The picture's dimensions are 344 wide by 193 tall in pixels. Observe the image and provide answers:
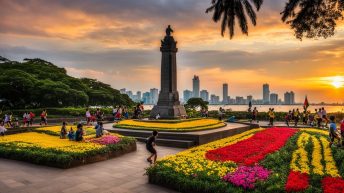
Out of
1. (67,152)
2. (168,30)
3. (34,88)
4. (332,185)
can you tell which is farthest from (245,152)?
(34,88)

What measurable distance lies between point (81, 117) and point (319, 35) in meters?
30.9

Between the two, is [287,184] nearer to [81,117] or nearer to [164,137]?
[164,137]

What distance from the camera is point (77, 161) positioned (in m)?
12.5

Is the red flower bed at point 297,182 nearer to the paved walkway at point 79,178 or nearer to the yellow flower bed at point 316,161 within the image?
the yellow flower bed at point 316,161

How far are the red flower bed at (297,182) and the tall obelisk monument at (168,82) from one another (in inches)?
717

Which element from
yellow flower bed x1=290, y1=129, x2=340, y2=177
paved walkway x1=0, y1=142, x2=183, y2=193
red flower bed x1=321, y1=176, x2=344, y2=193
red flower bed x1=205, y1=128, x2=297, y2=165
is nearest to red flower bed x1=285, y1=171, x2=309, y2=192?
red flower bed x1=321, y1=176, x2=344, y2=193

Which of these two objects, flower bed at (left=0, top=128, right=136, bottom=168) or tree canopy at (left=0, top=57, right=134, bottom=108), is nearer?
flower bed at (left=0, top=128, right=136, bottom=168)

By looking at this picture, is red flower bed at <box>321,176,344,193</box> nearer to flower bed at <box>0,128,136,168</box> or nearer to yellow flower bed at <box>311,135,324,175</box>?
yellow flower bed at <box>311,135,324,175</box>

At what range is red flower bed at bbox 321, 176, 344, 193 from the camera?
7.95 m

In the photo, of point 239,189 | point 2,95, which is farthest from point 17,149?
point 2,95

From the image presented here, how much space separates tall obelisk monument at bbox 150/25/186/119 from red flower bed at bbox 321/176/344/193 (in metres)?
18.9

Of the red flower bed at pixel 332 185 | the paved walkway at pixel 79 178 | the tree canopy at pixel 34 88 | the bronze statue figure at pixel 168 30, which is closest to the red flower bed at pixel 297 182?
the red flower bed at pixel 332 185

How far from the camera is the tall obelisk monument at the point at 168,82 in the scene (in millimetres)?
27656

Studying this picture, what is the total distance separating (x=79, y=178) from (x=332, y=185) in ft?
27.0
